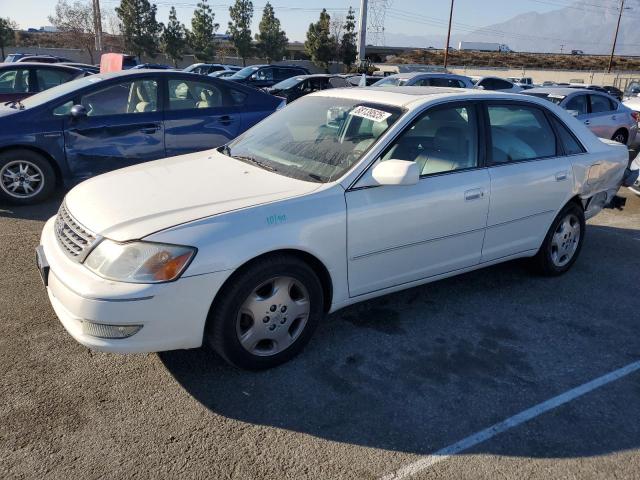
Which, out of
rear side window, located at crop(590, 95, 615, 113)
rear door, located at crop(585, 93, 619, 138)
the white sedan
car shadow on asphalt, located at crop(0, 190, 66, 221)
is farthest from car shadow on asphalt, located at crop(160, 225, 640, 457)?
rear side window, located at crop(590, 95, 615, 113)

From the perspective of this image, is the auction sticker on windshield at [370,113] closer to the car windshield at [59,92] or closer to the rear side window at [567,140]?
the rear side window at [567,140]

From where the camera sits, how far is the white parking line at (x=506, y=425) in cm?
248

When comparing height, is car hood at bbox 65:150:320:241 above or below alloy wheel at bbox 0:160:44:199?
above

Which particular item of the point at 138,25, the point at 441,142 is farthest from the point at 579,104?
the point at 138,25

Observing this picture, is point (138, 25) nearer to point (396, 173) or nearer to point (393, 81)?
point (393, 81)

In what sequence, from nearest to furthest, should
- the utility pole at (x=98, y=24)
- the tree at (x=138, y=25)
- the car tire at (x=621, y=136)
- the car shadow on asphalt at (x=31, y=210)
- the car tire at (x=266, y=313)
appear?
the car tire at (x=266, y=313)
the car shadow on asphalt at (x=31, y=210)
the car tire at (x=621, y=136)
the utility pole at (x=98, y=24)
the tree at (x=138, y=25)

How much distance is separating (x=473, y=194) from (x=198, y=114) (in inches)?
167

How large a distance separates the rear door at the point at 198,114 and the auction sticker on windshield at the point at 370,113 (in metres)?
3.53

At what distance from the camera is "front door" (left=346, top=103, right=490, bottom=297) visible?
331cm

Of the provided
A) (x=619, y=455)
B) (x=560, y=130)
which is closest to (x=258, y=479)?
(x=619, y=455)

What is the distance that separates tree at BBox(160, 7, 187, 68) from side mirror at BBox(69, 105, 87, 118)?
165ft

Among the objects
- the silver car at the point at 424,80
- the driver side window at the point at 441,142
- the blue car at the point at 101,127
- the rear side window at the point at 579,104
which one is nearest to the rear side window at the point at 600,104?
the rear side window at the point at 579,104

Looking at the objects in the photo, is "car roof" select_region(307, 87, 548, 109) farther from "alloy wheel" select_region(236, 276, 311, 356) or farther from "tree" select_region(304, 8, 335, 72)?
"tree" select_region(304, 8, 335, 72)

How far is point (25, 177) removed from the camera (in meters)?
6.14
